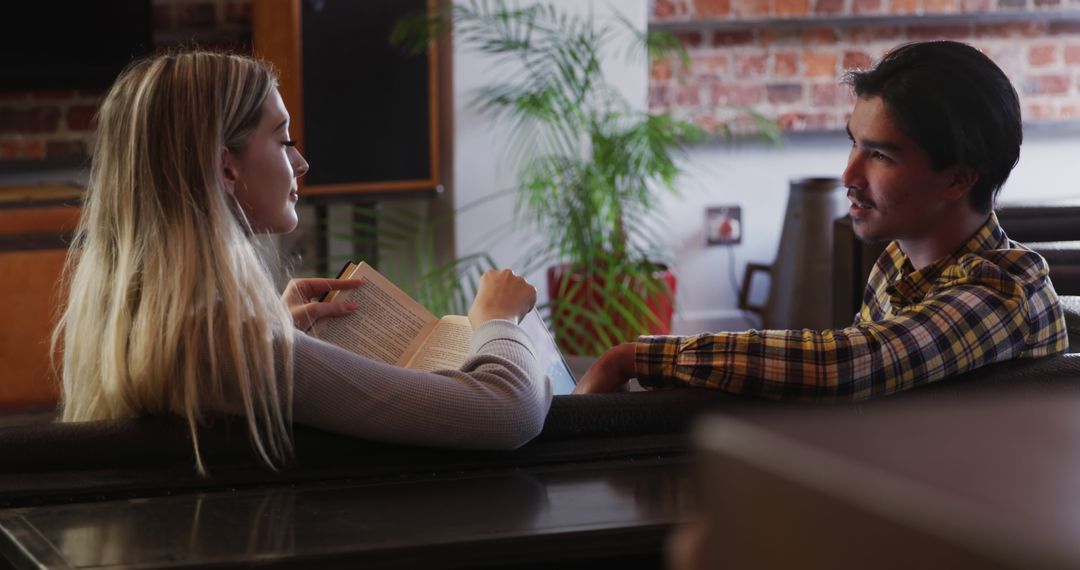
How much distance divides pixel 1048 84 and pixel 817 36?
80cm

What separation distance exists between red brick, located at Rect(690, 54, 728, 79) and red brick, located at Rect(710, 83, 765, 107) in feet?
0.13

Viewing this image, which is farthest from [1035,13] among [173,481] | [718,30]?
[173,481]

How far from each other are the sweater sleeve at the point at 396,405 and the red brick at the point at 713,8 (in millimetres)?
3344

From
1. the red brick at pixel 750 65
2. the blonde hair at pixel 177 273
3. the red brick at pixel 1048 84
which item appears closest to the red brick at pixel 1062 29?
the red brick at pixel 1048 84

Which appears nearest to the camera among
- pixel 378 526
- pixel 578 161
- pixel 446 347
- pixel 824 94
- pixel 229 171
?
pixel 378 526

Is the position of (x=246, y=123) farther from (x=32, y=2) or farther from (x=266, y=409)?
(x=32, y=2)

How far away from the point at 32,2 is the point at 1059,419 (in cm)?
370

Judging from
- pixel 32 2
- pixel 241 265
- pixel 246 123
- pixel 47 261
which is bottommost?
pixel 47 261

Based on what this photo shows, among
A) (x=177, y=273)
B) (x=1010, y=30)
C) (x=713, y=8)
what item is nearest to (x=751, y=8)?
(x=713, y=8)

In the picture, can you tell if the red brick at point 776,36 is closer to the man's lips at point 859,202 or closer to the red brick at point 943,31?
the red brick at point 943,31

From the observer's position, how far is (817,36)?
4.47 metres

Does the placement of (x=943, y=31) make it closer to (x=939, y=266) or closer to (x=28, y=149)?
(x=28, y=149)

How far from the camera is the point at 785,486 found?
1.03 feet

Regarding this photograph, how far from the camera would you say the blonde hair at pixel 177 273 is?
1.19 meters
